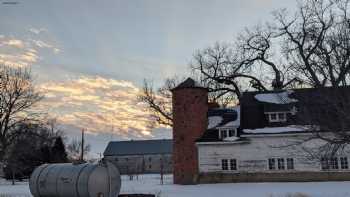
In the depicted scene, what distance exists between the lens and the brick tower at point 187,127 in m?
40.6

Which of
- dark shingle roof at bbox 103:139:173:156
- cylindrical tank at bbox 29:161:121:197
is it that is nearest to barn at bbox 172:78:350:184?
cylindrical tank at bbox 29:161:121:197

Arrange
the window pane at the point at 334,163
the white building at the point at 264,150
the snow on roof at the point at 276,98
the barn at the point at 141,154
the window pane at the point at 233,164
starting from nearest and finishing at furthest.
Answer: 1. the window pane at the point at 334,163
2. the white building at the point at 264,150
3. the window pane at the point at 233,164
4. the snow on roof at the point at 276,98
5. the barn at the point at 141,154

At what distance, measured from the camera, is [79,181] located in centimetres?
2300

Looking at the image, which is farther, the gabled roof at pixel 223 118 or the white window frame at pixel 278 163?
the gabled roof at pixel 223 118

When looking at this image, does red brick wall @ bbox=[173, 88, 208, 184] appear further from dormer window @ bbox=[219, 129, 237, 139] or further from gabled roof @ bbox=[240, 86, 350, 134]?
gabled roof @ bbox=[240, 86, 350, 134]

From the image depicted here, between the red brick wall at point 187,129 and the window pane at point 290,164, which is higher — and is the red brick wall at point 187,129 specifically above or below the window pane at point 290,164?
above

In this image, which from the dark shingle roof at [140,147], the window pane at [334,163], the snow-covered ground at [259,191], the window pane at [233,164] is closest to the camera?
the snow-covered ground at [259,191]

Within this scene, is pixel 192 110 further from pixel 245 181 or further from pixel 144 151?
pixel 144 151

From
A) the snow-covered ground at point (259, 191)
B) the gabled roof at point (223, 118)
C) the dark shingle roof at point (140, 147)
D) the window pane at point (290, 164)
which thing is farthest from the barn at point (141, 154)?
the snow-covered ground at point (259, 191)

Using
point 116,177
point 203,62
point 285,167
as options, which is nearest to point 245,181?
point 285,167

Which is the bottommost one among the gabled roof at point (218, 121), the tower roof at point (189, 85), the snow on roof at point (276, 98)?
the gabled roof at point (218, 121)

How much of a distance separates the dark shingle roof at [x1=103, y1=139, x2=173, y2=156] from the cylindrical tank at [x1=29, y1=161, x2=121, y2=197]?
329ft

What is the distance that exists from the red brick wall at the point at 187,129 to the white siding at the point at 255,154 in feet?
3.36

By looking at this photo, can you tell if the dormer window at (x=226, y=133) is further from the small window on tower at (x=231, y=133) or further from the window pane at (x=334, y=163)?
the window pane at (x=334, y=163)
